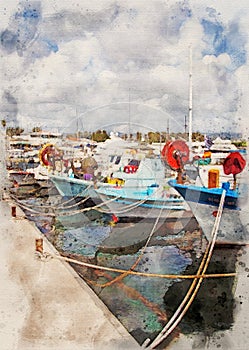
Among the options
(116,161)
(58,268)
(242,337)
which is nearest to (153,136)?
(116,161)

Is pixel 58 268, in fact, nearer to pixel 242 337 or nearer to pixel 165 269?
pixel 165 269

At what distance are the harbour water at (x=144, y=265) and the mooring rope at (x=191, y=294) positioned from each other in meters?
0.02

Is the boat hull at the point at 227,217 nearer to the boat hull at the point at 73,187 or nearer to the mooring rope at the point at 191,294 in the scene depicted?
the mooring rope at the point at 191,294

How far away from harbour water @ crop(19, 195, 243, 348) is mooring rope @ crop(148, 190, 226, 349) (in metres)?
0.02

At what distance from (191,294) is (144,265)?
206 mm

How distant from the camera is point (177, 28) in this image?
4.86 ft

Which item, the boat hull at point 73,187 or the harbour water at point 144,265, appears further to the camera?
the boat hull at point 73,187

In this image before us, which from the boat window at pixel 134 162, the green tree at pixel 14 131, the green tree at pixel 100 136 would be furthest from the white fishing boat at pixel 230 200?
the green tree at pixel 14 131

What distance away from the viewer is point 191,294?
5.06 ft

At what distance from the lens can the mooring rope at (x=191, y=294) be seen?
1.48 metres

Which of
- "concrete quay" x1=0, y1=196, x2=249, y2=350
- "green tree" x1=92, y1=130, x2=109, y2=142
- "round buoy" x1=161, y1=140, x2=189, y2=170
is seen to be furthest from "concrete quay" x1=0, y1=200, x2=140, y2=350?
"round buoy" x1=161, y1=140, x2=189, y2=170

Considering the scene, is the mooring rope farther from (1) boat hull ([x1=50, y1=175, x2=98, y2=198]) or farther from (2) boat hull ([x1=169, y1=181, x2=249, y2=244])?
(1) boat hull ([x1=50, y1=175, x2=98, y2=198])

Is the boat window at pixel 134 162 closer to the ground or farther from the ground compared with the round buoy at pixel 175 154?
closer to the ground

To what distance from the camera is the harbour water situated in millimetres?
1522
